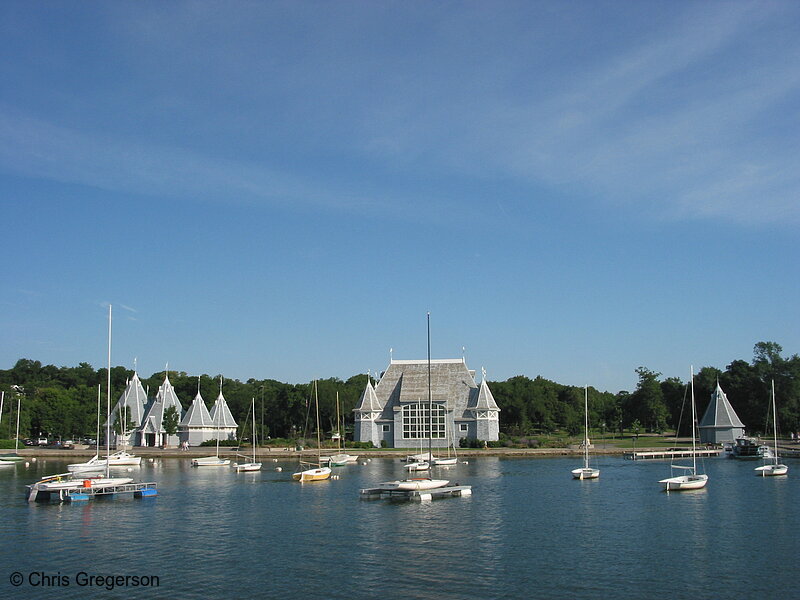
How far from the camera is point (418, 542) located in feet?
119

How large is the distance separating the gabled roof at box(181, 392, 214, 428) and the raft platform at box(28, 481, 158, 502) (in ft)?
164

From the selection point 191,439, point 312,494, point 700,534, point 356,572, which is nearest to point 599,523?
point 700,534

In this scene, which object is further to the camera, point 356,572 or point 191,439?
point 191,439

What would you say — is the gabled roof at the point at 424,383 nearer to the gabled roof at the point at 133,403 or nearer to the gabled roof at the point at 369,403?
the gabled roof at the point at 369,403

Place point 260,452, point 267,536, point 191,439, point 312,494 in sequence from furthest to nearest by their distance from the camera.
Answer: point 191,439 < point 260,452 < point 312,494 < point 267,536

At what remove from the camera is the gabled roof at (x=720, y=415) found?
96250 mm

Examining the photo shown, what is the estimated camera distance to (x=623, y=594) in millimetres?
27062

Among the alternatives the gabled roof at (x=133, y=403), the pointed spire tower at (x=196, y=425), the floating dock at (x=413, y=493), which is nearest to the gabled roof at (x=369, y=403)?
the pointed spire tower at (x=196, y=425)

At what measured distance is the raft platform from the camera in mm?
50969

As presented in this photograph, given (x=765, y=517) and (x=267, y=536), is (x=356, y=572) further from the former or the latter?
(x=765, y=517)

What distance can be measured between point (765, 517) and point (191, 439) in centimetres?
7895

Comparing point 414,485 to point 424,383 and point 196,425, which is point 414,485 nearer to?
point 424,383

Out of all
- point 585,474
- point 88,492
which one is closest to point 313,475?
point 88,492

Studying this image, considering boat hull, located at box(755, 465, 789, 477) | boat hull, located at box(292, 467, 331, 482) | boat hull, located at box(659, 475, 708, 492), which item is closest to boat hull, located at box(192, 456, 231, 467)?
boat hull, located at box(292, 467, 331, 482)
